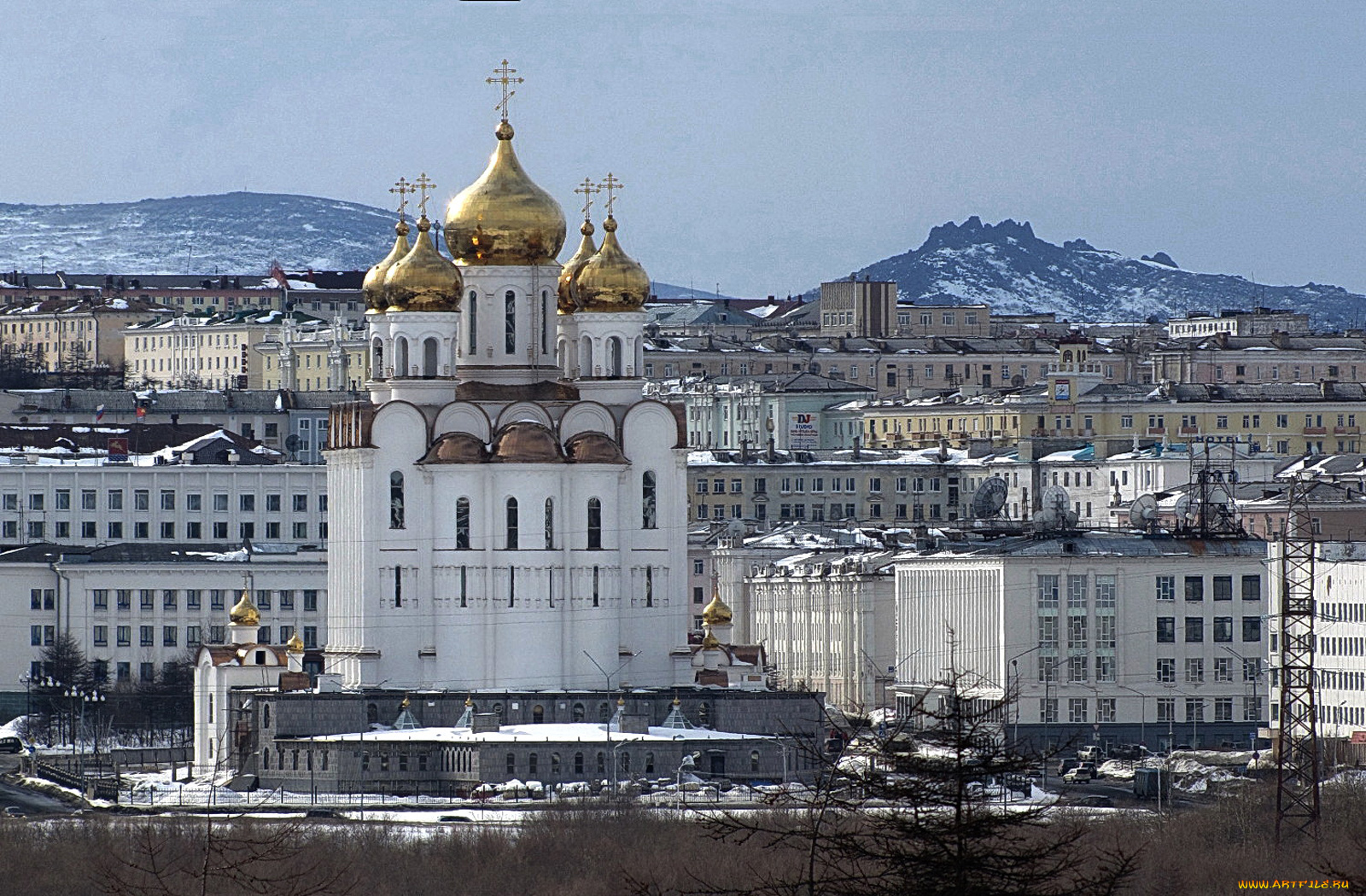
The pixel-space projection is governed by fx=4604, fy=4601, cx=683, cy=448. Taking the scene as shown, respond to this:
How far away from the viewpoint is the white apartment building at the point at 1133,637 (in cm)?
10806

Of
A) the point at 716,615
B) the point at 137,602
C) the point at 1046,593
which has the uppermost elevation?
the point at 1046,593

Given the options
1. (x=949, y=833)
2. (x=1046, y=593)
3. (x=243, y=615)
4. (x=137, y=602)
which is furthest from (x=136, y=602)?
(x=949, y=833)

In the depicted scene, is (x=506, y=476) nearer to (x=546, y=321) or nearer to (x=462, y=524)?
(x=462, y=524)

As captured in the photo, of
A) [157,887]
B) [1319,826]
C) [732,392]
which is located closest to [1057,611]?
[1319,826]

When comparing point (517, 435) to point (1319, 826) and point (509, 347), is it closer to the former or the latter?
point (509, 347)

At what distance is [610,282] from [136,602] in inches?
1171

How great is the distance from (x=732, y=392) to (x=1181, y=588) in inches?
3032

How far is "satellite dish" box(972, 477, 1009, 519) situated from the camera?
138m

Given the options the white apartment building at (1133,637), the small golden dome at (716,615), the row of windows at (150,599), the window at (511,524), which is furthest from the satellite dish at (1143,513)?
the window at (511,524)

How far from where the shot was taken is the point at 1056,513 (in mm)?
116688

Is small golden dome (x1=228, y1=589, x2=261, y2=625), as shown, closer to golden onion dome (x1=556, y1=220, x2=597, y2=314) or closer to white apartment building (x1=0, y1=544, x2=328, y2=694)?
golden onion dome (x1=556, y1=220, x2=597, y2=314)

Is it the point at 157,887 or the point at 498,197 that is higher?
the point at 498,197

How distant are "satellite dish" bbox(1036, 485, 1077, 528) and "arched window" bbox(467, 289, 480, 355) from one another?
20.1m

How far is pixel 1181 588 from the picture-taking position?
109m
